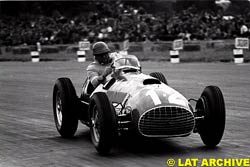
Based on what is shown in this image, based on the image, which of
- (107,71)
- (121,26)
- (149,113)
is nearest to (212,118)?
(149,113)

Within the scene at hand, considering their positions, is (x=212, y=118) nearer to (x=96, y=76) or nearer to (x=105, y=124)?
(x=105, y=124)

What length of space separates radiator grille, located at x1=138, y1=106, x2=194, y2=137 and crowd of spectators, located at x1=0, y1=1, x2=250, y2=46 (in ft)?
71.6

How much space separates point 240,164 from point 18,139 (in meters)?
3.73

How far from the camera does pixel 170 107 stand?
7441mm

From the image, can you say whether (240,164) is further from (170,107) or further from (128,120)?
(128,120)

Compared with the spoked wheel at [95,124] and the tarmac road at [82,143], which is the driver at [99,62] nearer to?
the tarmac road at [82,143]

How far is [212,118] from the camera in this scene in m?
7.70

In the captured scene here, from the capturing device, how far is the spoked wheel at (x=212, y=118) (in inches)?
303

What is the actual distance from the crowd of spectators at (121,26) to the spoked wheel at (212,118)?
2132cm

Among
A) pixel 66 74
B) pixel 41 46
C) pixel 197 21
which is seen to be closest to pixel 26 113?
pixel 66 74

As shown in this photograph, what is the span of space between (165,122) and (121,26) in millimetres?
31343

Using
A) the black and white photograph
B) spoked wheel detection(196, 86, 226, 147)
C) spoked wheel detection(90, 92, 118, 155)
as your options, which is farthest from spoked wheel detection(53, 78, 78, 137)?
spoked wheel detection(196, 86, 226, 147)

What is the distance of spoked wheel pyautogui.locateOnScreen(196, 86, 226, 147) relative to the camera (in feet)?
25.3

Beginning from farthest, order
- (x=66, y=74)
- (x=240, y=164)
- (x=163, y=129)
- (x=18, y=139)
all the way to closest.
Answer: (x=66, y=74) → (x=18, y=139) → (x=163, y=129) → (x=240, y=164)
